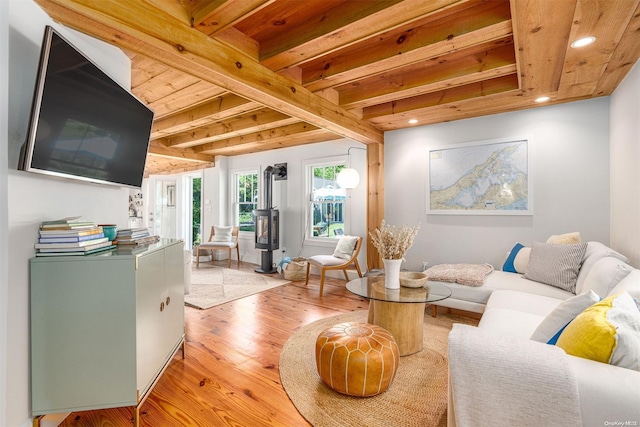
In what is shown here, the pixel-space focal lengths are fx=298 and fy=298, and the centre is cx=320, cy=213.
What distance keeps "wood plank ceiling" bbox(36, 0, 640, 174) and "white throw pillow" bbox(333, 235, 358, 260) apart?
1579 millimetres

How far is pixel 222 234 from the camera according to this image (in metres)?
6.02

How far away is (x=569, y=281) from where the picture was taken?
2.53m

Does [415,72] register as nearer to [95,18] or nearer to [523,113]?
[523,113]

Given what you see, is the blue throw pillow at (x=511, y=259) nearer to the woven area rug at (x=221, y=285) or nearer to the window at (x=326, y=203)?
the window at (x=326, y=203)

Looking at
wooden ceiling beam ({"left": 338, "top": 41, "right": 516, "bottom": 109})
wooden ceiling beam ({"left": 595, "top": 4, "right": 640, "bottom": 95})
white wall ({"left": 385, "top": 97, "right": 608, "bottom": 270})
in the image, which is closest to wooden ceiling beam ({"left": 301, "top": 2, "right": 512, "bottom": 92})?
wooden ceiling beam ({"left": 338, "top": 41, "right": 516, "bottom": 109})

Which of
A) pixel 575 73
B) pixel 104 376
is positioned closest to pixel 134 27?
pixel 104 376

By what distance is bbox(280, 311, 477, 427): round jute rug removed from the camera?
1630 millimetres

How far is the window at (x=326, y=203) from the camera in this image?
4984 millimetres

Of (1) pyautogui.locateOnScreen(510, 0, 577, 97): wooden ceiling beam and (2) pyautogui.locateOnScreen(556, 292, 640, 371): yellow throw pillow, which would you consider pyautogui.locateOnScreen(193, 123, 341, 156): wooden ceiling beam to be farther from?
(2) pyautogui.locateOnScreen(556, 292, 640, 371): yellow throw pillow

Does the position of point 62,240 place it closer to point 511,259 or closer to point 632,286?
point 632,286

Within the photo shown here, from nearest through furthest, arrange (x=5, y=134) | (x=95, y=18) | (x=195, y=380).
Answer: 1. (x=5, y=134)
2. (x=95, y=18)
3. (x=195, y=380)

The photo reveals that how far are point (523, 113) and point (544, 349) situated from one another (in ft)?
10.5

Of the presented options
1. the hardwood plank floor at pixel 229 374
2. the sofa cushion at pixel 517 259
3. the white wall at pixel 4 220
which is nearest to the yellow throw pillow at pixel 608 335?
the hardwood plank floor at pixel 229 374

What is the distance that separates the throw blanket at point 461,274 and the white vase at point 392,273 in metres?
0.84
